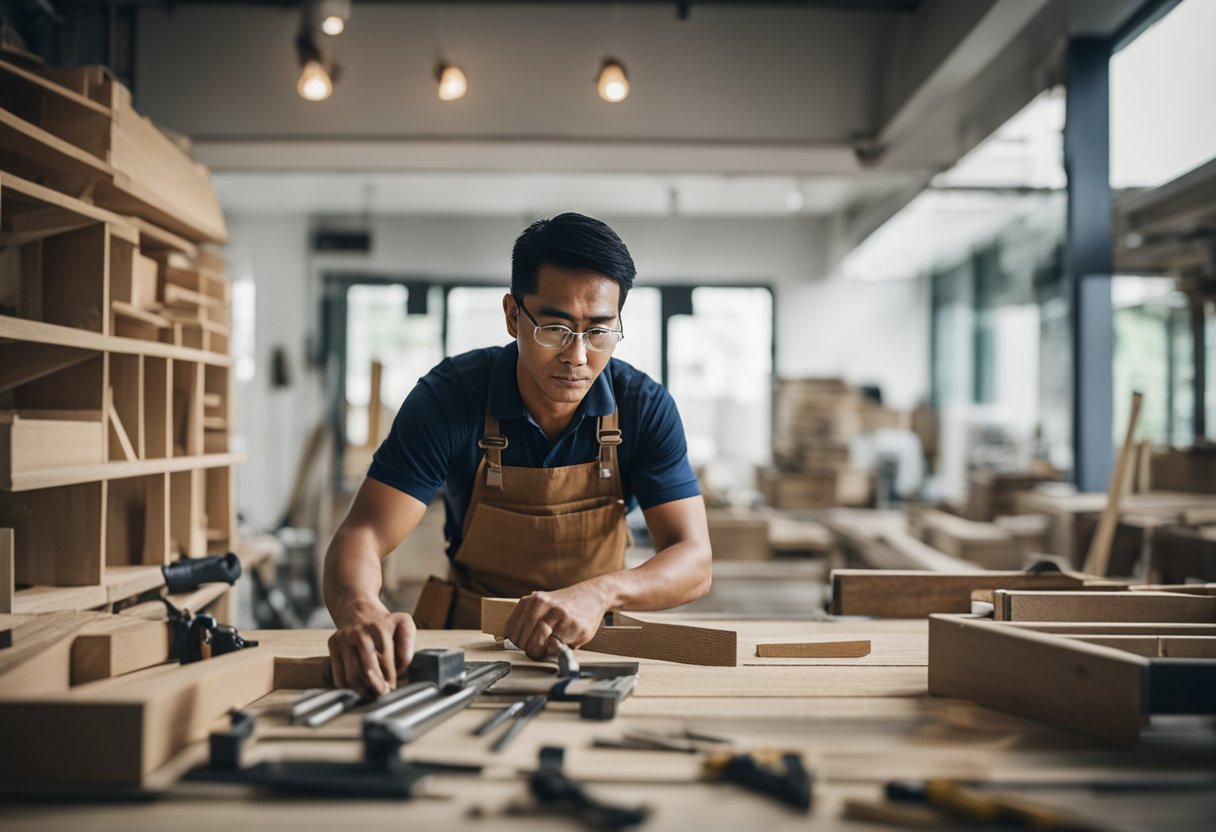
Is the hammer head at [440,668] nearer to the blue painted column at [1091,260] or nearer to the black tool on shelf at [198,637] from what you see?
the black tool on shelf at [198,637]

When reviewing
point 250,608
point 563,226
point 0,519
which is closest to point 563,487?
point 563,226

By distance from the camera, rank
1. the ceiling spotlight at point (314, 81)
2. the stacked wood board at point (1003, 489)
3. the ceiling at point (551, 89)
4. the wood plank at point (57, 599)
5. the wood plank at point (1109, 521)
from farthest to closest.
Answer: the stacked wood board at point (1003, 489) → the ceiling at point (551, 89) → the ceiling spotlight at point (314, 81) → the wood plank at point (1109, 521) → the wood plank at point (57, 599)

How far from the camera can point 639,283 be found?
940 centimetres

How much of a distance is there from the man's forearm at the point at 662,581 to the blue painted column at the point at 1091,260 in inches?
102

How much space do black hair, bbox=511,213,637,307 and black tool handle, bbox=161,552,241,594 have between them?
107 centimetres

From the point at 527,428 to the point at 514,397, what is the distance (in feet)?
0.27

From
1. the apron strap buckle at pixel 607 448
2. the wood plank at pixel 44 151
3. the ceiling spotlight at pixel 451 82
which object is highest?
the ceiling spotlight at pixel 451 82

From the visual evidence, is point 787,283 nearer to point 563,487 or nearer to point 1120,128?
point 1120,128

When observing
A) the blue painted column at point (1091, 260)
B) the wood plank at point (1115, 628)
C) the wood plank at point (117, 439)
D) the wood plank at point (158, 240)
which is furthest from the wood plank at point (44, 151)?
the blue painted column at point (1091, 260)

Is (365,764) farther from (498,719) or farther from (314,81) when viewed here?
(314,81)

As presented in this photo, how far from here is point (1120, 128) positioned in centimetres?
420

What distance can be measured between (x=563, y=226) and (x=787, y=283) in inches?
314

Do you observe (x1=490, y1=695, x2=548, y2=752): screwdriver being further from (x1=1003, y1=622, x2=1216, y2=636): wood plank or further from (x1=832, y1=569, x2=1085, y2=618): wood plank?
(x1=832, y1=569, x2=1085, y2=618): wood plank

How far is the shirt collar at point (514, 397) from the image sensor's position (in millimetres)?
2084
